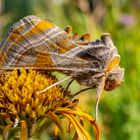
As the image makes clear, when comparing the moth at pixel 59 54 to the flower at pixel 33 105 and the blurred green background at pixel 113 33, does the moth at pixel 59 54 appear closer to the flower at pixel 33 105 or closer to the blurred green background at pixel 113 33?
the flower at pixel 33 105

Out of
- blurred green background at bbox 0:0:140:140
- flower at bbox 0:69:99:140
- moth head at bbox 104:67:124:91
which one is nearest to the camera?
flower at bbox 0:69:99:140

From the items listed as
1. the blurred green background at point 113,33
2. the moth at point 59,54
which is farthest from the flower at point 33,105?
the blurred green background at point 113,33

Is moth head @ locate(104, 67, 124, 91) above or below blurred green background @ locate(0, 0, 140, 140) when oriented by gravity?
below

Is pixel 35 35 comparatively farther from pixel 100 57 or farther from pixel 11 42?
pixel 100 57

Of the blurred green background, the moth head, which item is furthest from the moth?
the blurred green background

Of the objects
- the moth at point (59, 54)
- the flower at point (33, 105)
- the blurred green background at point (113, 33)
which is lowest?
the flower at point (33, 105)

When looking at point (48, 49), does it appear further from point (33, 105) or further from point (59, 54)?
point (33, 105)

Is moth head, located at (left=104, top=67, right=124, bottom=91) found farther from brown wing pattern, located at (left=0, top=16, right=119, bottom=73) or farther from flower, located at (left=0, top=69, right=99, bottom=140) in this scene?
flower, located at (left=0, top=69, right=99, bottom=140)

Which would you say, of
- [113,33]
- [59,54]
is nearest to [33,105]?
[59,54]
